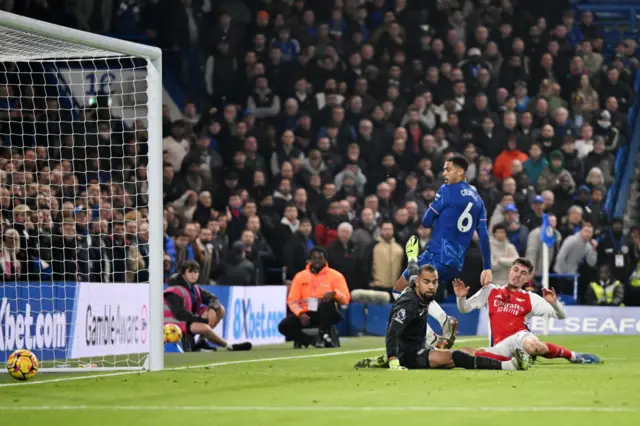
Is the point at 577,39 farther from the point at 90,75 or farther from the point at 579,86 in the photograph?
the point at 90,75

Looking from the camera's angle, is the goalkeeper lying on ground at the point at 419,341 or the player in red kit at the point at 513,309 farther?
the player in red kit at the point at 513,309

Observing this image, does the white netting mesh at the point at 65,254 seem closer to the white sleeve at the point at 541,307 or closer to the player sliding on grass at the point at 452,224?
the player sliding on grass at the point at 452,224

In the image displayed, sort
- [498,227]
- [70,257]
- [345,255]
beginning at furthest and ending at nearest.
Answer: [345,255] → [498,227] → [70,257]

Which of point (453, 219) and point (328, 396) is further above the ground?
point (453, 219)

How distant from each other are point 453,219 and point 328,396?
14.4ft

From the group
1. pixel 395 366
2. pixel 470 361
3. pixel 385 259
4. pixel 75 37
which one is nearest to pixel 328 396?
pixel 395 366

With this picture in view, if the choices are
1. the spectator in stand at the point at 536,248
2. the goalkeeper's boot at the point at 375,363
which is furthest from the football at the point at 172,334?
the spectator in stand at the point at 536,248

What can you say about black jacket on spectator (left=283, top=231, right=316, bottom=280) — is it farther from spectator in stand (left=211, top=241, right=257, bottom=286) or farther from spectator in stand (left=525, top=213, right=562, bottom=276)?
spectator in stand (left=525, top=213, right=562, bottom=276)

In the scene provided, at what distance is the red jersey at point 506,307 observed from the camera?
12.8 meters

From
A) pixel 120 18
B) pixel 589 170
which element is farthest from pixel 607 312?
pixel 120 18

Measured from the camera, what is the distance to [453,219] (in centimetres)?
1329

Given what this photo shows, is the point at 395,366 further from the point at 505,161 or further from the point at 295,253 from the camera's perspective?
the point at 505,161

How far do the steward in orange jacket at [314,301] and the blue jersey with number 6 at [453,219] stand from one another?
15.4 ft

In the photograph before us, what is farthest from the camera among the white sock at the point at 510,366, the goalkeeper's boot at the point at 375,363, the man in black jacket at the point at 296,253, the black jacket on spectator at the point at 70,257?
the man in black jacket at the point at 296,253
